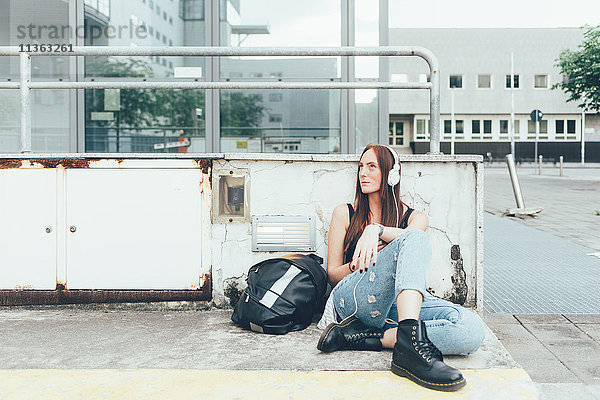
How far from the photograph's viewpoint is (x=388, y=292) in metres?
3.05

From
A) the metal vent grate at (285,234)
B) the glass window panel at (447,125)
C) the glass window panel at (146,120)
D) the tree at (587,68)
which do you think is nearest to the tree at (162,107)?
the glass window panel at (146,120)

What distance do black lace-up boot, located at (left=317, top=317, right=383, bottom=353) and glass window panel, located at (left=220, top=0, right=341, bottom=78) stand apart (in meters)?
4.83

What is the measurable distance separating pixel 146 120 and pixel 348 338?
513 cm

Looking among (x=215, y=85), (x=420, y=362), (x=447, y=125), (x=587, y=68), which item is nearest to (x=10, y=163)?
(x=215, y=85)

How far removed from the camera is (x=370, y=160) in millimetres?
3572

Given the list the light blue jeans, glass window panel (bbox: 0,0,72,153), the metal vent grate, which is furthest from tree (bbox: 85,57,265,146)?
the light blue jeans

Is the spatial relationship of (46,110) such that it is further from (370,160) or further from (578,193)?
(578,193)

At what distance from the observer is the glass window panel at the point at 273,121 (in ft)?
24.5

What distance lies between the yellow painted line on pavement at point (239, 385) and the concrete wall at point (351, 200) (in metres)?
1.13

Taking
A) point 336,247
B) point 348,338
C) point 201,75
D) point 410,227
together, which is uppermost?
point 201,75

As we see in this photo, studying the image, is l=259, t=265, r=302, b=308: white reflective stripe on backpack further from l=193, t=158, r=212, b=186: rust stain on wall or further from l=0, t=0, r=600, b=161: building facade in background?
l=0, t=0, r=600, b=161: building facade in background

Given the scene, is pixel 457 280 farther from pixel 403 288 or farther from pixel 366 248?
pixel 403 288

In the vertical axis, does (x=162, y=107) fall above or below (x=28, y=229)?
above

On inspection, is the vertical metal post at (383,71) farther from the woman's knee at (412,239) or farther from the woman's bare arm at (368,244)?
the woman's knee at (412,239)
